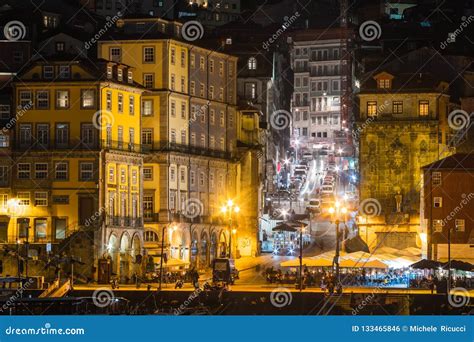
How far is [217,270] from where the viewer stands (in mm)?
115188

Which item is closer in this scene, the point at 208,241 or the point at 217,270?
the point at 217,270

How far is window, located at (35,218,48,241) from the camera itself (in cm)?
12388

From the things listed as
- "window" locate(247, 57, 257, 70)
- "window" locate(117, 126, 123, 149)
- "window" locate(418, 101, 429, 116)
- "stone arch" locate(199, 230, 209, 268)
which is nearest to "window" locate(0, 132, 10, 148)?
"window" locate(117, 126, 123, 149)

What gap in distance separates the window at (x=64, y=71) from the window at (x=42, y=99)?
181 cm

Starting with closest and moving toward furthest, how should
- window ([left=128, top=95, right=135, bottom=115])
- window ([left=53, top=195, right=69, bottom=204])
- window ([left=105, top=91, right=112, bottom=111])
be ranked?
window ([left=53, top=195, right=69, bottom=204]) → window ([left=105, top=91, right=112, bottom=111]) → window ([left=128, top=95, right=135, bottom=115])

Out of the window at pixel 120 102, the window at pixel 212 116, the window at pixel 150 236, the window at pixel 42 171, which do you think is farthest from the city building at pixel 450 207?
the window at pixel 42 171

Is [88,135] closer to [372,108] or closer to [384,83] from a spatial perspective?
[372,108]

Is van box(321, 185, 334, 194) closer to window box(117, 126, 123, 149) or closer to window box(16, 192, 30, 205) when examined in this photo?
window box(117, 126, 123, 149)

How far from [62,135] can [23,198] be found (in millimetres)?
5845

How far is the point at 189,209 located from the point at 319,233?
2372cm

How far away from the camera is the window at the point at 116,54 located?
13725 centimetres

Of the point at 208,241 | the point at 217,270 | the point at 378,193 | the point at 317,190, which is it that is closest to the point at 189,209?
the point at 208,241

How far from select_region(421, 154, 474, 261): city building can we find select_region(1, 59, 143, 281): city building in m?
23.7

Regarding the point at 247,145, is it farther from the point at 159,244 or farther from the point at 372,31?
the point at 372,31
